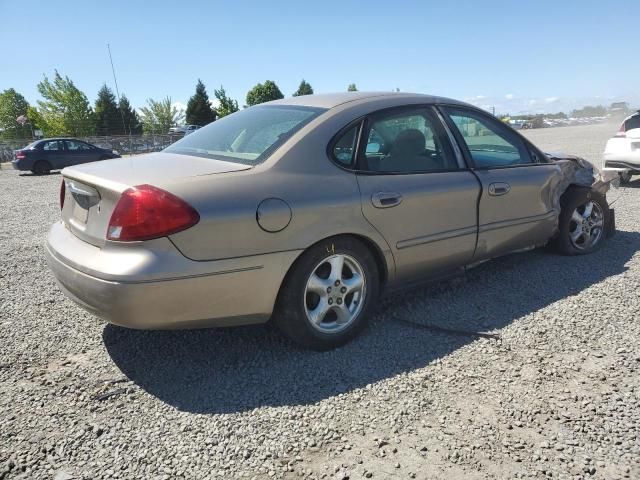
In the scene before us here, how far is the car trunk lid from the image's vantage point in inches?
100.0

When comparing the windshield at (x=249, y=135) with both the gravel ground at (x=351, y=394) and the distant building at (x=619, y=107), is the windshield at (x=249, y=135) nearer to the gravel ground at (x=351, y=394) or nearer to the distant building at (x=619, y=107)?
the gravel ground at (x=351, y=394)

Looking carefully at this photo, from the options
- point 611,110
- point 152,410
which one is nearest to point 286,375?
point 152,410

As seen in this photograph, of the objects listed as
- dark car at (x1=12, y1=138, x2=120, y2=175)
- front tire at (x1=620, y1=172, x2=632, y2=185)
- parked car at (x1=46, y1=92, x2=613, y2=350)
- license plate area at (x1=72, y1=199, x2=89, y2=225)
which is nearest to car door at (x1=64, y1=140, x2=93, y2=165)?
dark car at (x1=12, y1=138, x2=120, y2=175)

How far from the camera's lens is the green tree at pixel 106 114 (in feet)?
177

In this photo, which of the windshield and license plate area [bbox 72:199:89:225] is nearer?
license plate area [bbox 72:199:89:225]

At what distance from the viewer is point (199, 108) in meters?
56.3

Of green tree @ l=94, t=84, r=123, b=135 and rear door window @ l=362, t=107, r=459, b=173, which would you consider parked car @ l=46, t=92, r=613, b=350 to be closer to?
rear door window @ l=362, t=107, r=459, b=173

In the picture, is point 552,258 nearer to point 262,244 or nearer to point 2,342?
point 262,244

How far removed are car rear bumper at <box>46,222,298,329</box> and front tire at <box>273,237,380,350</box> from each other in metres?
0.12

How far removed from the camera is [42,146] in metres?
18.9

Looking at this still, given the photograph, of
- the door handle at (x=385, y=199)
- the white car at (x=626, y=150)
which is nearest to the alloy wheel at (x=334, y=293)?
the door handle at (x=385, y=199)

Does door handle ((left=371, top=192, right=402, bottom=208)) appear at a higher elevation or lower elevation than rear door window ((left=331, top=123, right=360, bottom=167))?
lower

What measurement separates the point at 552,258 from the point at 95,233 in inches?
157

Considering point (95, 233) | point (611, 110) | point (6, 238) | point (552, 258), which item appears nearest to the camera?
point (95, 233)
